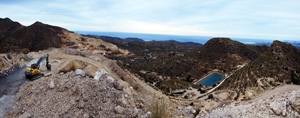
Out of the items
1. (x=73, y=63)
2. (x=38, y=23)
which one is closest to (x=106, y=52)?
(x=38, y=23)

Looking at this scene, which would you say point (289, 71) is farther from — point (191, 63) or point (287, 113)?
point (191, 63)

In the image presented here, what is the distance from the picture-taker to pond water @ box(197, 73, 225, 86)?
1786 inches

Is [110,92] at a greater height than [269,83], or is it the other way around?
[110,92]

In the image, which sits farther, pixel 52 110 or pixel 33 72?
pixel 33 72

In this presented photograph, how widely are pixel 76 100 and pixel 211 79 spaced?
154 ft

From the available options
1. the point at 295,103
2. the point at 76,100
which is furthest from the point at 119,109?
the point at 295,103

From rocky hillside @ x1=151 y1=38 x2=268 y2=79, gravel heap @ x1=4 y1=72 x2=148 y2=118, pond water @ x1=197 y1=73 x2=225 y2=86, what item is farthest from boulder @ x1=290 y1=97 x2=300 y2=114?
rocky hillside @ x1=151 y1=38 x2=268 y2=79

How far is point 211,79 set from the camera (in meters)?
47.8

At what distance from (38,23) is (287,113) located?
88.6 metres

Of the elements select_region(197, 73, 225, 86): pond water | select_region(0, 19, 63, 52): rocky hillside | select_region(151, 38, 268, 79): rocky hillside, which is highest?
select_region(0, 19, 63, 52): rocky hillside

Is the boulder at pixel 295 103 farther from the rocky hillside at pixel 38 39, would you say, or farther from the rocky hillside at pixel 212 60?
the rocky hillside at pixel 38 39

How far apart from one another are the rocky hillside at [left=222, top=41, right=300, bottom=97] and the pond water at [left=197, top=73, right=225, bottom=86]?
20500 mm

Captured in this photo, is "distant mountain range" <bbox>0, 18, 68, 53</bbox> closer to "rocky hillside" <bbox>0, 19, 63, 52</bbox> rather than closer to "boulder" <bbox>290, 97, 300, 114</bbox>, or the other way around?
"rocky hillside" <bbox>0, 19, 63, 52</bbox>

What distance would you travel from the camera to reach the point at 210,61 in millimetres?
56812
